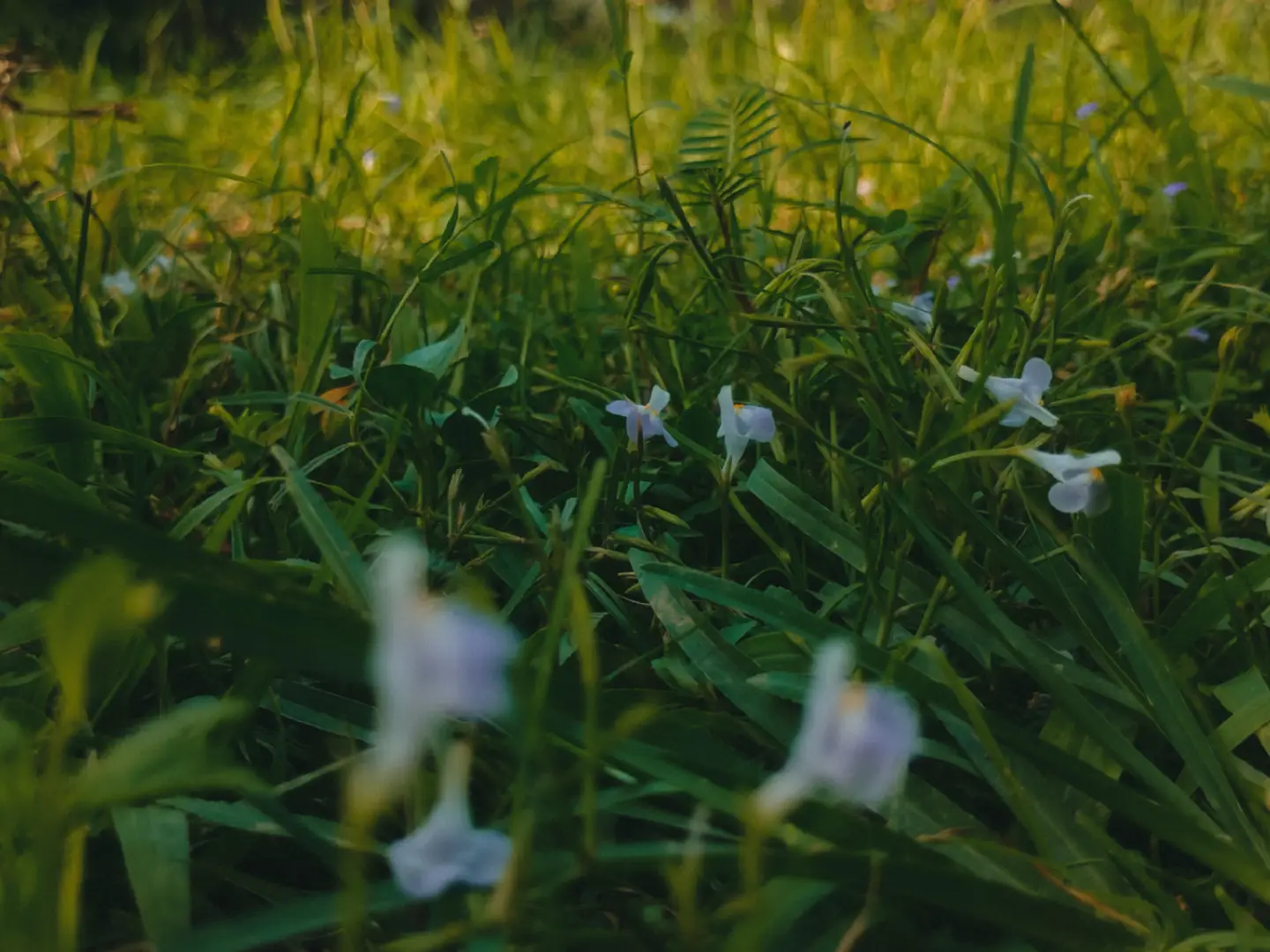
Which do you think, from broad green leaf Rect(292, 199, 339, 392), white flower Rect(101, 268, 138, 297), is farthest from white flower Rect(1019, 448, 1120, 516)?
white flower Rect(101, 268, 138, 297)

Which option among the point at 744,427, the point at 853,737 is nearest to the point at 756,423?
the point at 744,427

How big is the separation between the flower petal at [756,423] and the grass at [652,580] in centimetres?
3

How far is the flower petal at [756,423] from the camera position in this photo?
0.60 m

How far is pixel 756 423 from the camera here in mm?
604

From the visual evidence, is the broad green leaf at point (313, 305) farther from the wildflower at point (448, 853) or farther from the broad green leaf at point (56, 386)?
the wildflower at point (448, 853)

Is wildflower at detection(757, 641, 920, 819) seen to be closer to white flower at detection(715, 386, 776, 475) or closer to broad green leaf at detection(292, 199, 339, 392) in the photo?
white flower at detection(715, 386, 776, 475)

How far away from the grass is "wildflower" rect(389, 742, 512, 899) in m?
0.02

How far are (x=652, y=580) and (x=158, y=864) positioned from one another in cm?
29

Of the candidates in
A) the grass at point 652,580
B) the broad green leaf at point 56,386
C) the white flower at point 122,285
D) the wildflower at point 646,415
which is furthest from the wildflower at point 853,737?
the white flower at point 122,285

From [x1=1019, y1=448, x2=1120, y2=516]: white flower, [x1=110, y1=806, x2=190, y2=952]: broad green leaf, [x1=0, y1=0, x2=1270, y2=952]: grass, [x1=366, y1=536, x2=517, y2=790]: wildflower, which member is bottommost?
[x1=110, y1=806, x2=190, y2=952]: broad green leaf

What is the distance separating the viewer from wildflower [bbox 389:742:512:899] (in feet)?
1.06

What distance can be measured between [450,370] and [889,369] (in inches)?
14.6

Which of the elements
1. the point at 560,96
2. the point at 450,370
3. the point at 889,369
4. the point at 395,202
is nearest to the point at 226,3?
the point at 560,96

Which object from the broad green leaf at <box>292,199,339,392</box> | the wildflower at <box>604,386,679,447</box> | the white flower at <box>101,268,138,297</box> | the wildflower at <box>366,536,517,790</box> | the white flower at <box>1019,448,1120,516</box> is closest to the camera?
the wildflower at <box>366,536,517,790</box>
